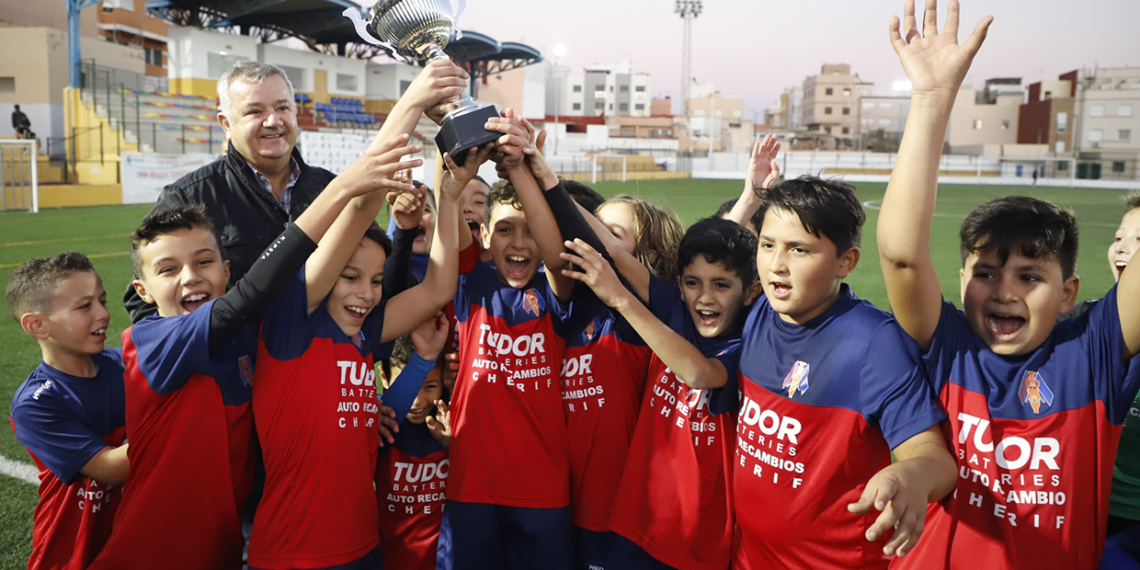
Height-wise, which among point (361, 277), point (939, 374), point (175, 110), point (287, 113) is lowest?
point (939, 374)

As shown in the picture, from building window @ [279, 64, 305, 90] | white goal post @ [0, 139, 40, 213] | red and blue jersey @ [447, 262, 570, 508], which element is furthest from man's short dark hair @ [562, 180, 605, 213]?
building window @ [279, 64, 305, 90]

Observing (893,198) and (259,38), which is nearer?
(893,198)

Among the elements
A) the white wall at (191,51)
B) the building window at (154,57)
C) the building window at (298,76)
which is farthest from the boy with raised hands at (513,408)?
the building window at (154,57)

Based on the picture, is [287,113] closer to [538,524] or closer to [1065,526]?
[538,524]

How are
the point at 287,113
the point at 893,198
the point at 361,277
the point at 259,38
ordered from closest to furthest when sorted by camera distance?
the point at 893,198
the point at 361,277
the point at 287,113
the point at 259,38

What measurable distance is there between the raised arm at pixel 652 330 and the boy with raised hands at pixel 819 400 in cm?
13

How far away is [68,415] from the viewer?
2.41m

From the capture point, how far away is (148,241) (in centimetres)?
232

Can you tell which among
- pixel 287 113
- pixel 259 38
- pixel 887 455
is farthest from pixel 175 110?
pixel 887 455

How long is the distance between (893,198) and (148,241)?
215cm

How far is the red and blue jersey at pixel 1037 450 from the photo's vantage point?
6.23ft

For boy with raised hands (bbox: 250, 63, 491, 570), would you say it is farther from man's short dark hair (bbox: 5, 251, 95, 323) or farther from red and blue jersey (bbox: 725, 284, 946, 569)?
red and blue jersey (bbox: 725, 284, 946, 569)

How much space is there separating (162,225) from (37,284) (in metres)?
0.53

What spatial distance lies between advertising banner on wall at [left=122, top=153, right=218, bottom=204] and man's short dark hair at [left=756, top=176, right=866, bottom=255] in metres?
20.6
